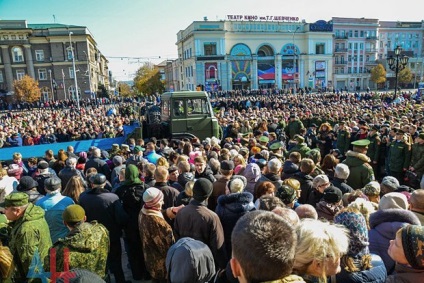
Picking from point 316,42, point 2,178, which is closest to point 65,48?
point 316,42

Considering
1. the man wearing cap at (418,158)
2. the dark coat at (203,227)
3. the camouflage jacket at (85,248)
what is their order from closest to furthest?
the camouflage jacket at (85,248) < the dark coat at (203,227) < the man wearing cap at (418,158)

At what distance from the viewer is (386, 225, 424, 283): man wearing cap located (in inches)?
83.8

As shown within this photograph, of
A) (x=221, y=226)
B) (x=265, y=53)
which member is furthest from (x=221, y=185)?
(x=265, y=53)

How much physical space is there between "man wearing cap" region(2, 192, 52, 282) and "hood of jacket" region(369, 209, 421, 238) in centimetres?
340

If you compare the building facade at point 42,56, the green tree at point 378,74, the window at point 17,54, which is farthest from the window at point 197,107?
the green tree at point 378,74

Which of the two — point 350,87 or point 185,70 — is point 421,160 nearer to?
point 185,70

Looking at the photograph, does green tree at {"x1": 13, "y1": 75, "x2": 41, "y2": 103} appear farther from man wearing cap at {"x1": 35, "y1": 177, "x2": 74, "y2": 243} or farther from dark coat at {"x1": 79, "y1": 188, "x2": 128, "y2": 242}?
dark coat at {"x1": 79, "y1": 188, "x2": 128, "y2": 242}

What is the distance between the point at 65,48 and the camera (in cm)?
5875

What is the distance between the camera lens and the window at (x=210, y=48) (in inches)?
2485

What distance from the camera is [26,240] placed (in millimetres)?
3434

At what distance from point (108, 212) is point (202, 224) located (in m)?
1.53

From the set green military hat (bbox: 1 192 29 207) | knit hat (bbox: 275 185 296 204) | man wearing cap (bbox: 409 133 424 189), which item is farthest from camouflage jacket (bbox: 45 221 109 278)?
man wearing cap (bbox: 409 133 424 189)

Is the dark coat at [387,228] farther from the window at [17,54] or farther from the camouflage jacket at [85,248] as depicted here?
the window at [17,54]

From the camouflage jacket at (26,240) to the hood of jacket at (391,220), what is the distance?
3.40 m
